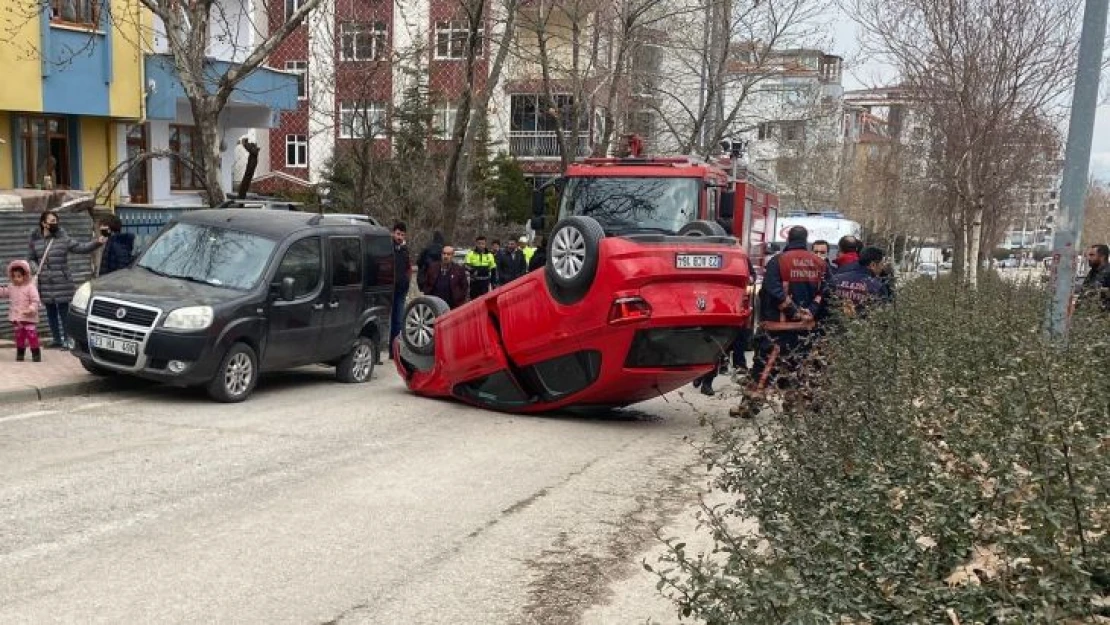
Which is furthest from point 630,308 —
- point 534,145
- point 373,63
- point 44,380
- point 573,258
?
point 534,145

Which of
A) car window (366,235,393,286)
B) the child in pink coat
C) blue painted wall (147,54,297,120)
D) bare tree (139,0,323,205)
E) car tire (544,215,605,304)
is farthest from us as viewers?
blue painted wall (147,54,297,120)

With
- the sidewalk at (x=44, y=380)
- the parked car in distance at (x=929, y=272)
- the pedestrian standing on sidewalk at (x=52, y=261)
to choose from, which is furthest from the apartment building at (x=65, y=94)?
the parked car in distance at (x=929, y=272)

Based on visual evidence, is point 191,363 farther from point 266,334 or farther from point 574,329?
point 574,329

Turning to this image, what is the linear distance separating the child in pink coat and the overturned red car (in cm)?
491

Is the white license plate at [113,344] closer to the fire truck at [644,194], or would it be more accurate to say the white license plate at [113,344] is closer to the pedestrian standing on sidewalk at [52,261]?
the pedestrian standing on sidewalk at [52,261]

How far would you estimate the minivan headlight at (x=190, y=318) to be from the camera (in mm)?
10562

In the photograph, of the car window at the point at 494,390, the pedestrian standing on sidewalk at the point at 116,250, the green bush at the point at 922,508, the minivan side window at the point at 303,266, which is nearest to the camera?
the green bush at the point at 922,508

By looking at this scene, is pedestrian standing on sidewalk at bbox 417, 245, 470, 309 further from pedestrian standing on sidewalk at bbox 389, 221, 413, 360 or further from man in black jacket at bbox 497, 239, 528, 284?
man in black jacket at bbox 497, 239, 528, 284

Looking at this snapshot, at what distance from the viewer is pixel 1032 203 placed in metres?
36.2

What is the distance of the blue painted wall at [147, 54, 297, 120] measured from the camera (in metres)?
22.9

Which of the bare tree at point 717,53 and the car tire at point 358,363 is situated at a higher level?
the bare tree at point 717,53

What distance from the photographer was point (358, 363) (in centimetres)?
1345

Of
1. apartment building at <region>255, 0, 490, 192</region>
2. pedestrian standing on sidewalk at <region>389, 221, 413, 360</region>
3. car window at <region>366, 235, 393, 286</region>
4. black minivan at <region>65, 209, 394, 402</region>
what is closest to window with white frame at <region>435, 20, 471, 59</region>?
apartment building at <region>255, 0, 490, 192</region>

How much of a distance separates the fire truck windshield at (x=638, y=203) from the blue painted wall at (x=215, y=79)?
948 cm
